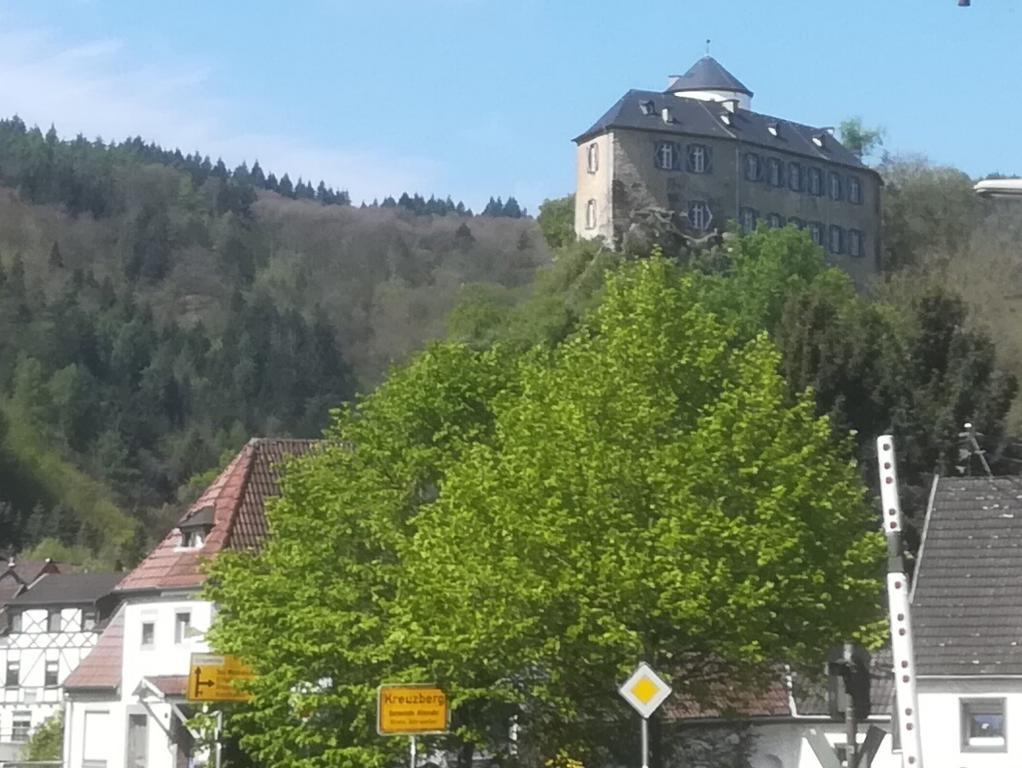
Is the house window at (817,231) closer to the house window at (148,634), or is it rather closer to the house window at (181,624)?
the house window at (148,634)

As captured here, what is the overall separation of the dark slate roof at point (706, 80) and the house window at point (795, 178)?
7242 mm

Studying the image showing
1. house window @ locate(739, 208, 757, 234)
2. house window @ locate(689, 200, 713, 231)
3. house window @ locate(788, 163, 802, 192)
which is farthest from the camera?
house window @ locate(788, 163, 802, 192)

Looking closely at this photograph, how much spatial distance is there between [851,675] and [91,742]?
145 feet

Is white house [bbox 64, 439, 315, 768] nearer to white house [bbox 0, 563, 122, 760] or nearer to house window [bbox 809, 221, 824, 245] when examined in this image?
white house [bbox 0, 563, 122, 760]

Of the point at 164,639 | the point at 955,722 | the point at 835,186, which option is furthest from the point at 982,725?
the point at 835,186

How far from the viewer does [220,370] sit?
186 metres

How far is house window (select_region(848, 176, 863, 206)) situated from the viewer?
128500 mm

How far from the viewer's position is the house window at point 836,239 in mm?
125562

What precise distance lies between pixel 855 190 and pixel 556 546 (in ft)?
335

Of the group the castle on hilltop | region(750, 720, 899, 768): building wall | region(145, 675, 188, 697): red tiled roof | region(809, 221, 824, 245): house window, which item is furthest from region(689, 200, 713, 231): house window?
region(750, 720, 899, 768): building wall

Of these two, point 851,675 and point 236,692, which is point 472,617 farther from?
point 851,675

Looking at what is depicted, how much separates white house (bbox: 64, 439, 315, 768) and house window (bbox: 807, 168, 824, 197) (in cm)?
7671

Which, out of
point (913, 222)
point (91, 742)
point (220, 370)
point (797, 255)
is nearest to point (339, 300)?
point (220, 370)

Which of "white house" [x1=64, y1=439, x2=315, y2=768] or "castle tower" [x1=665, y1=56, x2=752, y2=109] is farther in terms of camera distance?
"castle tower" [x1=665, y1=56, x2=752, y2=109]
